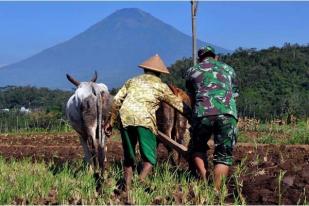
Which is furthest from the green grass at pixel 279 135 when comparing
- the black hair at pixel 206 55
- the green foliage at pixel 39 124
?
the black hair at pixel 206 55

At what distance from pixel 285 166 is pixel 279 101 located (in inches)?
767

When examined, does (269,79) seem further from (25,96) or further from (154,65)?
(25,96)

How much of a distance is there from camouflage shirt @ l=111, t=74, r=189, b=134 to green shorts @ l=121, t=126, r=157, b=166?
0.21 ft

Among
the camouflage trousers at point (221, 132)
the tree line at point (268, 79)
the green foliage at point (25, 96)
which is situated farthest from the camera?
the green foliage at point (25, 96)

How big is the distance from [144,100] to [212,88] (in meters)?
0.78

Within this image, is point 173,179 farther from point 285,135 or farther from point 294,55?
point 294,55

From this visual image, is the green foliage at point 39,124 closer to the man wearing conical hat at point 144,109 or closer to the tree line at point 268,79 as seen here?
the tree line at point 268,79

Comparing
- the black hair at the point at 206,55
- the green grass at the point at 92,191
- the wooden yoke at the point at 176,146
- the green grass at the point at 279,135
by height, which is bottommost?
the green grass at the point at 92,191

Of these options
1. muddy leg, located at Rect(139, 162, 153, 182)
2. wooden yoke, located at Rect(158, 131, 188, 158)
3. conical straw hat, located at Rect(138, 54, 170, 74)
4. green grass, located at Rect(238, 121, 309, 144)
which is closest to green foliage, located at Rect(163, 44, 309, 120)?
green grass, located at Rect(238, 121, 309, 144)

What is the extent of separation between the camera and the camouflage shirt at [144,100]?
685 cm

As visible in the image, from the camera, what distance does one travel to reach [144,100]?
690 centimetres

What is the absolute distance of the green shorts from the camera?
683cm

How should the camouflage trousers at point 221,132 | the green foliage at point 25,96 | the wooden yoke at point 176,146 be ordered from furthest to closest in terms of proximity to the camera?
1. the green foliage at point 25,96
2. the wooden yoke at point 176,146
3. the camouflage trousers at point 221,132

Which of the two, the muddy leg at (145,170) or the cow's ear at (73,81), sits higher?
the cow's ear at (73,81)
